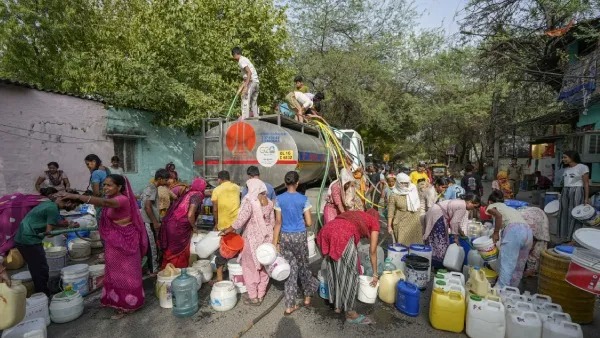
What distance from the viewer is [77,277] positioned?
4.05 meters

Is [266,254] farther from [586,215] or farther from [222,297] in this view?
[586,215]

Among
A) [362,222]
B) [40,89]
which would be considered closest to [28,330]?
[362,222]

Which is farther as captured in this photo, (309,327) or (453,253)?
(453,253)

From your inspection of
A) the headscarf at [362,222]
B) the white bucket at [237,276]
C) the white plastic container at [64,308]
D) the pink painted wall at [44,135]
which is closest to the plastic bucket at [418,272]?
the headscarf at [362,222]

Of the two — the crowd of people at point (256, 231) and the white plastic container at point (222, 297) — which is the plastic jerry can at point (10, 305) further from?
the white plastic container at point (222, 297)

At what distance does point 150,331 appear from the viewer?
3.38 m

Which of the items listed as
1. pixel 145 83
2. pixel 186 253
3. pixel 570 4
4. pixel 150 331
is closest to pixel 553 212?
pixel 570 4

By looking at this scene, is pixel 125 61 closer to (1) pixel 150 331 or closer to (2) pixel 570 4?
(1) pixel 150 331

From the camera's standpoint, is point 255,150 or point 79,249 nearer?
point 79,249

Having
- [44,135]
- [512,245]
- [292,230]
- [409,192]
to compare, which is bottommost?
[512,245]

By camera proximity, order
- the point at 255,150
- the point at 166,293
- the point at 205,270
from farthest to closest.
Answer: the point at 255,150 → the point at 205,270 → the point at 166,293

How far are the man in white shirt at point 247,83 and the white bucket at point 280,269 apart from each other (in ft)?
11.9

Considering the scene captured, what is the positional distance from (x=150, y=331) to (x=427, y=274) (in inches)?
137

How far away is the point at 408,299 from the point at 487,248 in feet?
4.63
